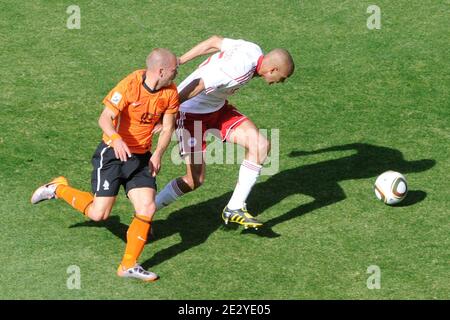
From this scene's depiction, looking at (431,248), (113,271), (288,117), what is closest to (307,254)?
(431,248)

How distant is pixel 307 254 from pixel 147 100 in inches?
95.1

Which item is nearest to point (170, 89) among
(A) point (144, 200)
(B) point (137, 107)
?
(B) point (137, 107)

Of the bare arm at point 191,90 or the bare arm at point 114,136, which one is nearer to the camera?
the bare arm at point 114,136

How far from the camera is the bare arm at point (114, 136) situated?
10.6 meters

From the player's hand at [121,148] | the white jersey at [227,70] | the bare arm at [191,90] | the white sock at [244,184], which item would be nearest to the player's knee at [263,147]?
the white sock at [244,184]

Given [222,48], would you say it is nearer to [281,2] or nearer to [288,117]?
[288,117]

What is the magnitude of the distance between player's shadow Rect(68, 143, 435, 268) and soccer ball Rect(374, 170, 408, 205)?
293mm

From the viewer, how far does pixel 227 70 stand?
11.4 meters

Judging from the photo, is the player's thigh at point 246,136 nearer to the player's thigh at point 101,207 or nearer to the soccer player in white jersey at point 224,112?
the soccer player in white jersey at point 224,112

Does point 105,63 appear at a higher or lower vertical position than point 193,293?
higher

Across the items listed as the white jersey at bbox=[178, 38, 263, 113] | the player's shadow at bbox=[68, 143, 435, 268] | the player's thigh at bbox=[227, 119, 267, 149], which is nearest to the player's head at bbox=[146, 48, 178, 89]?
the white jersey at bbox=[178, 38, 263, 113]

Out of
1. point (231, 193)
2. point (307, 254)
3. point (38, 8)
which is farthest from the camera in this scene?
A: point (38, 8)

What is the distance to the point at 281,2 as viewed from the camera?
17.2 metres

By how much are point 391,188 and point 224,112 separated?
7.08ft
